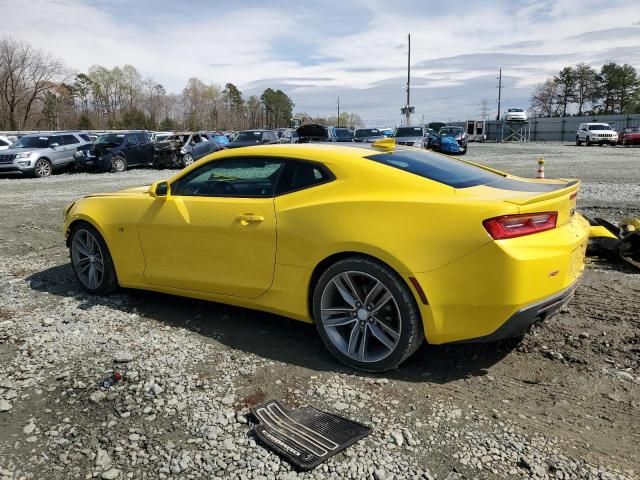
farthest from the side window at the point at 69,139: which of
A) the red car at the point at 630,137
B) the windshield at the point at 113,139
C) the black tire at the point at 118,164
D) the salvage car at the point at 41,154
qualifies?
the red car at the point at 630,137

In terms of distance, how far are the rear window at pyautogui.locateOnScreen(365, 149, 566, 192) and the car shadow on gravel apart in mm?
1164

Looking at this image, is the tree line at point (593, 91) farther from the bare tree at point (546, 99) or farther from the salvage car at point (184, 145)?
the salvage car at point (184, 145)

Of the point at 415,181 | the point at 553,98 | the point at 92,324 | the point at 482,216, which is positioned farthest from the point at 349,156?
the point at 553,98

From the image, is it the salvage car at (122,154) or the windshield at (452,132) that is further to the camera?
the windshield at (452,132)

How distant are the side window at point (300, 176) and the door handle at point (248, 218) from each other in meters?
0.23

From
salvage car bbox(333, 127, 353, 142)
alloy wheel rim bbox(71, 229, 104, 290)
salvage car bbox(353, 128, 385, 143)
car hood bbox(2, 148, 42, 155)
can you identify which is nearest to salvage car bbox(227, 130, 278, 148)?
salvage car bbox(333, 127, 353, 142)

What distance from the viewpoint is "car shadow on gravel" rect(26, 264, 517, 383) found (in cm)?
366

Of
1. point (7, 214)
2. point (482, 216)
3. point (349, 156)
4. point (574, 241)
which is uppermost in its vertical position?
point (349, 156)

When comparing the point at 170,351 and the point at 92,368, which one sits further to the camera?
the point at 170,351

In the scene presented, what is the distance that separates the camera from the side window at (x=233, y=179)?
411 centimetres

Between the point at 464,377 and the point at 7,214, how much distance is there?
1067 cm

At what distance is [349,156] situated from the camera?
3826mm

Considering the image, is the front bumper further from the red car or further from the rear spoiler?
the red car

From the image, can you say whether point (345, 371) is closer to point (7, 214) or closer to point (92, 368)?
point (92, 368)
